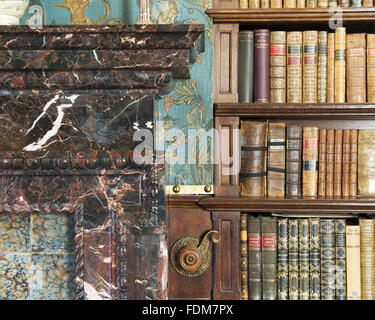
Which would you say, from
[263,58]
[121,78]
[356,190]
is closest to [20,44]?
[121,78]

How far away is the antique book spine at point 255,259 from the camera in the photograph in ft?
5.33

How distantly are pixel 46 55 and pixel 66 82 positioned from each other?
0.33 feet

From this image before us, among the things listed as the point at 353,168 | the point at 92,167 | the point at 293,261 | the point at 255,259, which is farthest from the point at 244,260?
the point at 92,167

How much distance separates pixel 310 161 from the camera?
1.65m

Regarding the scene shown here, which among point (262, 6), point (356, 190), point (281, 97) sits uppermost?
point (262, 6)

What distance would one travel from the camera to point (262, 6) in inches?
64.4

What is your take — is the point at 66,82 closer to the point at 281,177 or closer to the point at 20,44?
the point at 20,44

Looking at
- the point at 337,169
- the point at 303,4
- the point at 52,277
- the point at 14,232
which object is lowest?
the point at 52,277

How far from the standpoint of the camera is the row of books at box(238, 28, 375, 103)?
1.62 m

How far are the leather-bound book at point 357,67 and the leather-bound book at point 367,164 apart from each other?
0.14 meters

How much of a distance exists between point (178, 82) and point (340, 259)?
903mm

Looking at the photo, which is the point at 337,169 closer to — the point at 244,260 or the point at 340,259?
the point at 340,259

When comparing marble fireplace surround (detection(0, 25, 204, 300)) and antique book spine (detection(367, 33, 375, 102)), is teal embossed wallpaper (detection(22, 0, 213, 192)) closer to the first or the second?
marble fireplace surround (detection(0, 25, 204, 300))

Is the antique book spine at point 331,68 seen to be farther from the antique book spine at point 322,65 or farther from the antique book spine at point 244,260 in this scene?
the antique book spine at point 244,260
